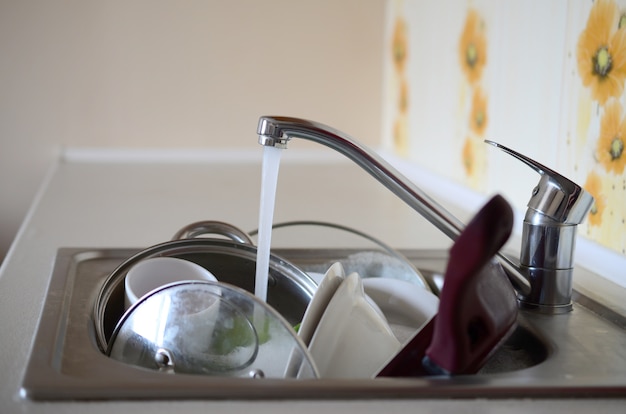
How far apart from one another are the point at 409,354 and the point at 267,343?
119mm

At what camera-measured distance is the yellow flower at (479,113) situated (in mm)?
1462

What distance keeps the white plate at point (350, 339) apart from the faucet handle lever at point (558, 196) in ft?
0.69

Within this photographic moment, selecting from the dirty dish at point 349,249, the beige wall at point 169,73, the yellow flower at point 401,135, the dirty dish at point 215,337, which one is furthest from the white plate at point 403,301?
the beige wall at point 169,73

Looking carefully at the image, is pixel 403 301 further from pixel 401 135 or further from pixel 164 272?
pixel 401 135

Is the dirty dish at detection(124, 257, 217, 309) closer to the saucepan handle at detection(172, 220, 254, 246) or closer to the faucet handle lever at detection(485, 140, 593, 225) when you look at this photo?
the saucepan handle at detection(172, 220, 254, 246)

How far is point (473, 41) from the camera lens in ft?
5.01

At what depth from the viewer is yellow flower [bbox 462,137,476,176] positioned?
154 centimetres

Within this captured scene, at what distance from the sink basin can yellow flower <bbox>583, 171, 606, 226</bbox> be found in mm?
191

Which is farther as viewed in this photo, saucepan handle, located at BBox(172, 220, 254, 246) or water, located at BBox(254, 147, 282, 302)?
saucepan handle, located at BBox(172, 220, 254, 246)

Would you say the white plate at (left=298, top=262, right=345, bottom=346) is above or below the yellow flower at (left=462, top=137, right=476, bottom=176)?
below

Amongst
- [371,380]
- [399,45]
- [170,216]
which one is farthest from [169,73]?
[371,380]

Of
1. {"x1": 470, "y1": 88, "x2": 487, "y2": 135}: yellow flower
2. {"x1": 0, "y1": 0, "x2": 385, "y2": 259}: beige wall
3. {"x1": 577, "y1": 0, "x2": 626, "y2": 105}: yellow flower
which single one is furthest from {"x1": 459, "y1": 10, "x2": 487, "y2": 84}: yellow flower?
{"x1": 0, "y1": 0, "x2": 385, "y2": 259}: beige wall

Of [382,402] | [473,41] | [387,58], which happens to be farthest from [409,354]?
[387,58]

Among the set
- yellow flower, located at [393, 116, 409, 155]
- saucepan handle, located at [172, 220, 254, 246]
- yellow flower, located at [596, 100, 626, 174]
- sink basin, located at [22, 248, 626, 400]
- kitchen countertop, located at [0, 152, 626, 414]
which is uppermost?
yellow flower, located at [596, 100, 626, 174]
